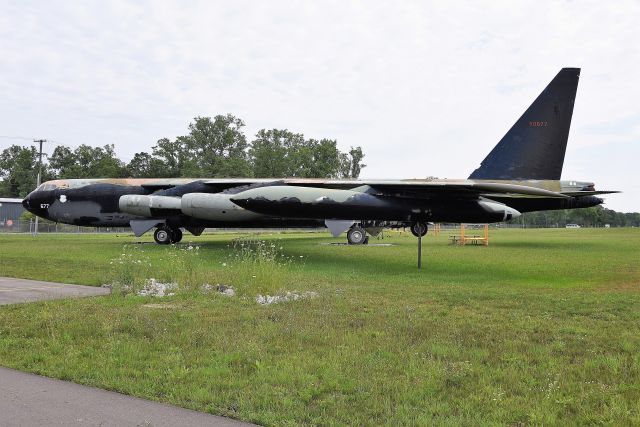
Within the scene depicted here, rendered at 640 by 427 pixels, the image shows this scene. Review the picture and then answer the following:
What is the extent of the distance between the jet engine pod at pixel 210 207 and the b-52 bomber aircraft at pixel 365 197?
39 millimetres

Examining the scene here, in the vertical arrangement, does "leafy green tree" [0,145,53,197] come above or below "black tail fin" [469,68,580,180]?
below

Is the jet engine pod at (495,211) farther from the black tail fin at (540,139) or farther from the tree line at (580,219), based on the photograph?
the tree line at (580,219)

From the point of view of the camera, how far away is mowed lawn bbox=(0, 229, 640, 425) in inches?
165

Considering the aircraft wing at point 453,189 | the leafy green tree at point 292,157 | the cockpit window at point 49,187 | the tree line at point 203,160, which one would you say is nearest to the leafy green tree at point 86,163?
the tree line at point 203,160

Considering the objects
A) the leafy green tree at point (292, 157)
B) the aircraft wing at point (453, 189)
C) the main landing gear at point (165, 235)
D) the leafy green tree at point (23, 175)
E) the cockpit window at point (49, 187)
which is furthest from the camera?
the leafy green tree at point (23, 175)

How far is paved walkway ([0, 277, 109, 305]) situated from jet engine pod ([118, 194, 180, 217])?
36.8 feet

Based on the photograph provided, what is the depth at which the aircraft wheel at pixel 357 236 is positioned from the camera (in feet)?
93.7

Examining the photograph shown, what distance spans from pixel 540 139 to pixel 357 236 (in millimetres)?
11623

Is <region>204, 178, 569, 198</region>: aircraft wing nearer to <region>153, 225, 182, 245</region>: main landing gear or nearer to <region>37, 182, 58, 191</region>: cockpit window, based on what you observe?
<region>153, 225, 182, 245</region>: main landing gear

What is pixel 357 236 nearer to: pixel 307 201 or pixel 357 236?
pixel 357 236

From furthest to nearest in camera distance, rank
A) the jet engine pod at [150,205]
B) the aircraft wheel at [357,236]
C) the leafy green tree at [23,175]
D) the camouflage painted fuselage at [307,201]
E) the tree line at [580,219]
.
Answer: the tree line at [580,219] < the leafy green tree at [23,175] < the aircraft wheel at [357,236] < the jet engine pod at [150,205] < the camouflage painted fuselage at [307,201]

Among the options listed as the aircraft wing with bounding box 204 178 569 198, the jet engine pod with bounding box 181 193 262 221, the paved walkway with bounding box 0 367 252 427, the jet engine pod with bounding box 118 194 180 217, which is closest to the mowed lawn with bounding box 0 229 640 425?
the paved walkway with bounding box 0 367 252 427

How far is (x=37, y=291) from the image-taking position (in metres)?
10.2

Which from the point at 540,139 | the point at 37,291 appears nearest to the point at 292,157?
the point at 540,139
